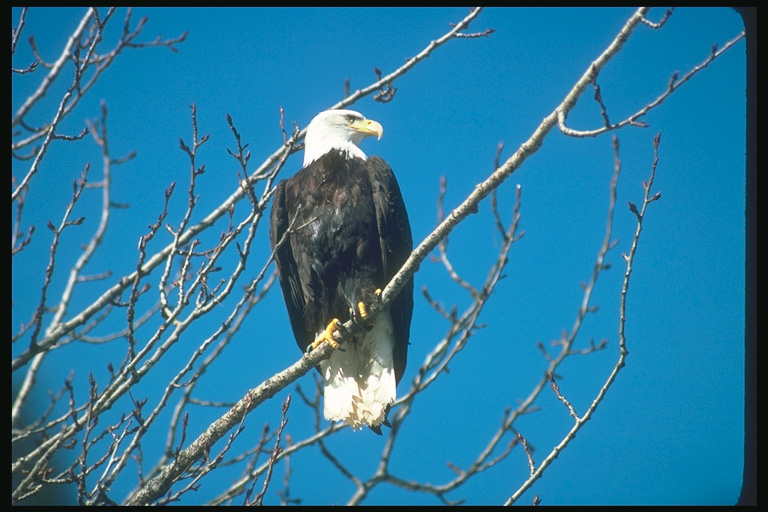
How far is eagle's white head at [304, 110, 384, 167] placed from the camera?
443 cm

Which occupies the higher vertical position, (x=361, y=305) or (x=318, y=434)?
(x=361, y=305)

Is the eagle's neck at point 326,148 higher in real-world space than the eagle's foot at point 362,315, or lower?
higher

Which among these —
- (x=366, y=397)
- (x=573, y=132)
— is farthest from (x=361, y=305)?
(x=573, y=132)

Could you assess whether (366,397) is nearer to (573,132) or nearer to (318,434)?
(318,434)

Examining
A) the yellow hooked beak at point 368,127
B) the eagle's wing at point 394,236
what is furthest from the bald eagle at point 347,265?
the yellow hooked beak at point 368,127

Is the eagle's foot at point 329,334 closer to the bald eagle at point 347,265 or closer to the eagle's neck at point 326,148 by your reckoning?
the bald eagle at point 347,265

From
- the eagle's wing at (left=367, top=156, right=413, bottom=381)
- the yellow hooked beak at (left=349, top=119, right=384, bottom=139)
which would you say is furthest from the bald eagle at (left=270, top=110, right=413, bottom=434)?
the yellow hooked beak at (left=349, top=119, right=384, bottom=139)

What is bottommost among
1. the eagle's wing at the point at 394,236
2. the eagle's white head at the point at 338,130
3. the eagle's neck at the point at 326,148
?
the eagle's wing at the point at 394,236

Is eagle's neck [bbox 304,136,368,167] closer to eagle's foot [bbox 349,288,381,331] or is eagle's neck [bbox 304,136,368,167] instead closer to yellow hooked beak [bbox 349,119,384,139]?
yellow hooked beak [bbox 349,119,384,139]

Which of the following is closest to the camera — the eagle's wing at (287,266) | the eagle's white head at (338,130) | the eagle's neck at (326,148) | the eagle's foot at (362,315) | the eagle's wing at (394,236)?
the eagle's foot at (362,315)

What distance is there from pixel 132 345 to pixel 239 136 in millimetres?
872

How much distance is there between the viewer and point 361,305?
3846 millimetres

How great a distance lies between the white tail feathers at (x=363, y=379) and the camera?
408 cm

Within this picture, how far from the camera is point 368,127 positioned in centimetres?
456
